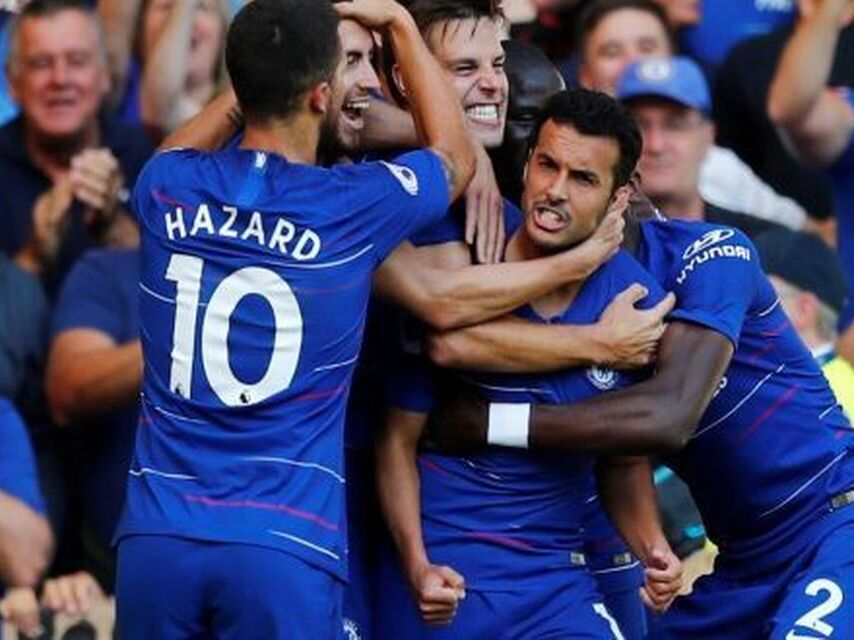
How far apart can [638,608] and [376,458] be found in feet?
3.34

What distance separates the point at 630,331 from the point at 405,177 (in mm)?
724

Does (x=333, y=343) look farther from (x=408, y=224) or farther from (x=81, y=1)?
(x=81, y=1)

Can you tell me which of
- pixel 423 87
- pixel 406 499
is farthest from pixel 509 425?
pixel 423 87

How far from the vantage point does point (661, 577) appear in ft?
25.2

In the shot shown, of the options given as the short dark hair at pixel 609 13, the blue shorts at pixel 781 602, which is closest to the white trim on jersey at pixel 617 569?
the blue shorts at pixel 781 602

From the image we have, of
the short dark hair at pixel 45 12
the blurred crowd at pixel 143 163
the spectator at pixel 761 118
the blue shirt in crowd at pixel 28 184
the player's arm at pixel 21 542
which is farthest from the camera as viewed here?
the spectator at pixel 761 118

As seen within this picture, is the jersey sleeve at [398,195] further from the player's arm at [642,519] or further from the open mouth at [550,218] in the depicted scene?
the player's arm at [642,519]

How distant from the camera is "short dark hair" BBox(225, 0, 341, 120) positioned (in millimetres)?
7379

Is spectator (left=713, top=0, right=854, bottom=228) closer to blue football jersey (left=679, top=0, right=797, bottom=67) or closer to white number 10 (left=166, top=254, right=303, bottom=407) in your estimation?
blue football jersey (left=679, top=0, right=797, bottom=67)

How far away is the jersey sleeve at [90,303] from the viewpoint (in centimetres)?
1019

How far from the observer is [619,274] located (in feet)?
25.8

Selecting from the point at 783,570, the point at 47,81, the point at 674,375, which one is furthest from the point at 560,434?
the point at 47,81

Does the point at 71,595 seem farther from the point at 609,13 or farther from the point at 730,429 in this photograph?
the point at 609,13

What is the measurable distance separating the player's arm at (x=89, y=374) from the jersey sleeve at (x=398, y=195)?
2527mm
